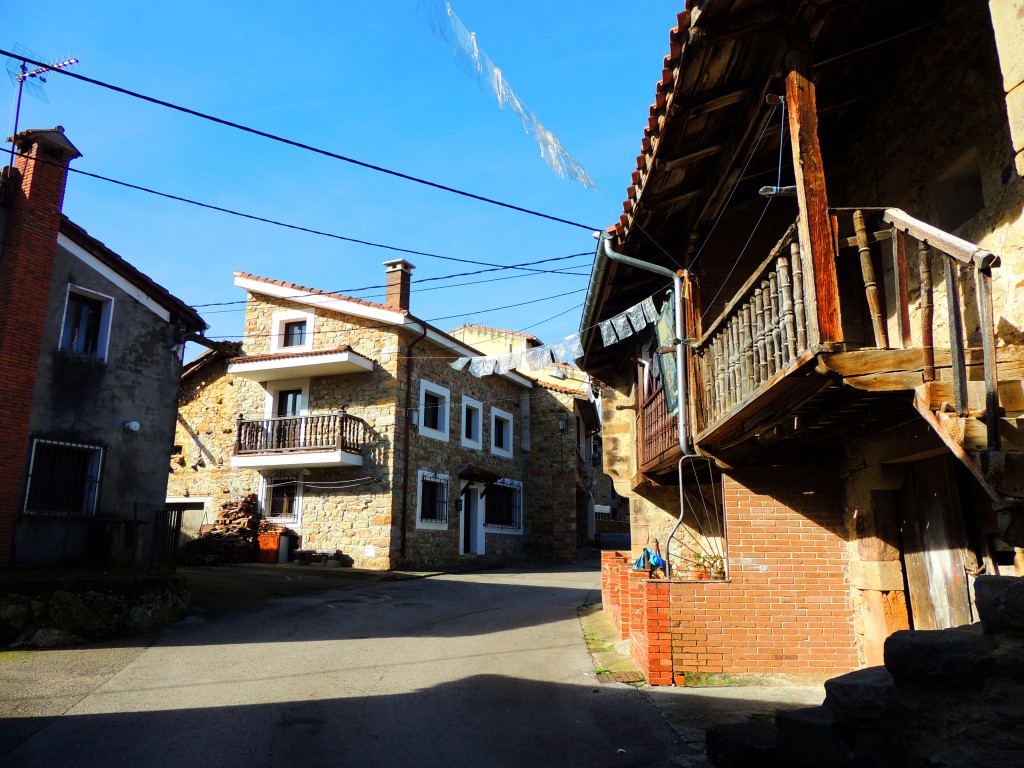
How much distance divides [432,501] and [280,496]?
13.6ft

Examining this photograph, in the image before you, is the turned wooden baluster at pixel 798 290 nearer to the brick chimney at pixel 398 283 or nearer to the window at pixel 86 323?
the window at pixel 86 323

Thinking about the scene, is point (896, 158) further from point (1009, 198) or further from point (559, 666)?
point (559, 666)

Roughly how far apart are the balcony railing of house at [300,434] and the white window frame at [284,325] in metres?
2.17

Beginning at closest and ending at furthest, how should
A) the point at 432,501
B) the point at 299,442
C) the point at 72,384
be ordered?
the point at 72,384, the point at 299,442, the point at 432,501

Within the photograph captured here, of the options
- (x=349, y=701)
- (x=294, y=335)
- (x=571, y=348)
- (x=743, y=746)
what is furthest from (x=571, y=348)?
(x=294, y=335)

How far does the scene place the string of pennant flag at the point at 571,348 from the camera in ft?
28.5

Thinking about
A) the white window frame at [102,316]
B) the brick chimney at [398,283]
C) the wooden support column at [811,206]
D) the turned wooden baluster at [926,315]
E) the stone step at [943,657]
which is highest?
the brick chimney at [398,283]

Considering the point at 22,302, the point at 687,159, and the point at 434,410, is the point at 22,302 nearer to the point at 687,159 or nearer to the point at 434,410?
the point at 687,159

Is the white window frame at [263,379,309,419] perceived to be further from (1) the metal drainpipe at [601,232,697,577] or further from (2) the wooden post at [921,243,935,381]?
(2) the wooden post at [921,243,935,381]

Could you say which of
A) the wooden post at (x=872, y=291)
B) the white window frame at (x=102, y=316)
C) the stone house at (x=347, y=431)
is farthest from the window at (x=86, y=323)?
the wooden post at (x=872, y=291)

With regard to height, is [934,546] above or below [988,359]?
below

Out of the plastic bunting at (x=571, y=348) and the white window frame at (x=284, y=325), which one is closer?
the plastic bunting at (x=571, y=348)

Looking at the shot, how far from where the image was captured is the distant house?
1061cm

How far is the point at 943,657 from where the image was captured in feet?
10.7
